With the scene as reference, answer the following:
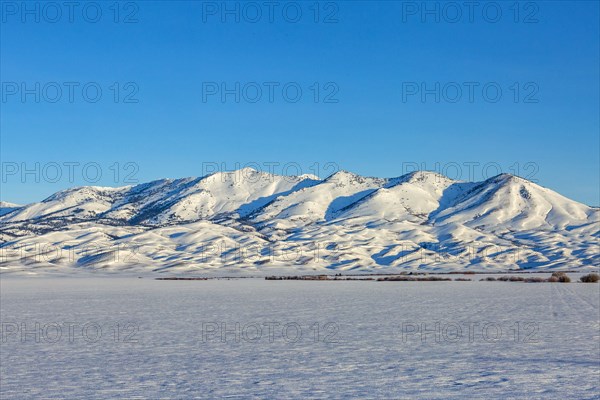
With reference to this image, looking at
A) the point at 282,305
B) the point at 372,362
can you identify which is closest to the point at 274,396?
the point at 372,362

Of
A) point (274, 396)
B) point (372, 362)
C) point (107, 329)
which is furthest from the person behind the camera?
point (107, 329)

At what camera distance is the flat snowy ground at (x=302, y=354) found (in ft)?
44.3

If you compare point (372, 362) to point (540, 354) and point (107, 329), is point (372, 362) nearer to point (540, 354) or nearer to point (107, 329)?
point (540, 354)

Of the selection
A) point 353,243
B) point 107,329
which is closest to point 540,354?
point 107,329

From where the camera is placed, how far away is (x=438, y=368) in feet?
51.5

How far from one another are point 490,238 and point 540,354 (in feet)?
563

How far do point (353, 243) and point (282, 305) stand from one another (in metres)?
137

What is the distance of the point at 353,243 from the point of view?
172 metres

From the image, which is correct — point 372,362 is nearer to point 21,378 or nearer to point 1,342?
point 21,378

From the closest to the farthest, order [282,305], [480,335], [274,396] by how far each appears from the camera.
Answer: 1. [274,396]
2. [480,335]
3. [282,305]

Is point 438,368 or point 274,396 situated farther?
point 438,368

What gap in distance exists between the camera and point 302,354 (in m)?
18.1

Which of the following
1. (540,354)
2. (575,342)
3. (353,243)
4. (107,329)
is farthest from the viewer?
(353,243)

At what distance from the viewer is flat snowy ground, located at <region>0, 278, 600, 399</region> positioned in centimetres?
1351
